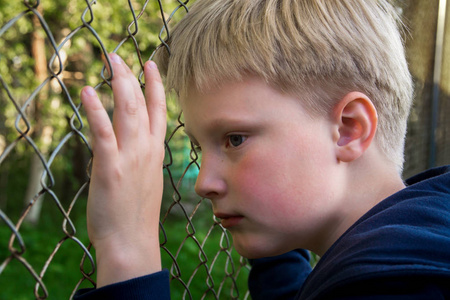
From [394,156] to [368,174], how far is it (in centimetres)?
15

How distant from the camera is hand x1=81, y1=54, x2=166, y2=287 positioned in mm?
1048

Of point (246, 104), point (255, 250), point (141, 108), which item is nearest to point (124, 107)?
point (141, 108)

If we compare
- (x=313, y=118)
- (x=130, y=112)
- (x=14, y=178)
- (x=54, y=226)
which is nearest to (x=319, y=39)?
(x=313, y=118)

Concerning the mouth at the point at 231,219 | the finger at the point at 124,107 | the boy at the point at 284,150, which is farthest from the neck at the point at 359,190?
the finger at the point at 124,107

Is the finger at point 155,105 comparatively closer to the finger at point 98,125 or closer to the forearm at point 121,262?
the finger at point 98,125

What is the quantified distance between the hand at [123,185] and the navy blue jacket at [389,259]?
53 millimetres

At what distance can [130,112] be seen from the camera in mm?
1098

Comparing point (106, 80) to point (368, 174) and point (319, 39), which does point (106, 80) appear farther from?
point (368, 174)

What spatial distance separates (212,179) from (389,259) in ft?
1.66

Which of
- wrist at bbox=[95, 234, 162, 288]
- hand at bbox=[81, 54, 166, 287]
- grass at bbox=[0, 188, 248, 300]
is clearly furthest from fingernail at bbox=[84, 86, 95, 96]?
grass at bbox=[0, 188, 248, 300]

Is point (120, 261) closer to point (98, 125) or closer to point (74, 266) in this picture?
point (98, 125)

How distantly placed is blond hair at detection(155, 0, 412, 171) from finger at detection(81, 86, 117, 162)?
0.36m

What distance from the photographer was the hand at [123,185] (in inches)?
41.3

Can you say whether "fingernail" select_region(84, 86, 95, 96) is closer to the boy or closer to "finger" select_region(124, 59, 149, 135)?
the boy
